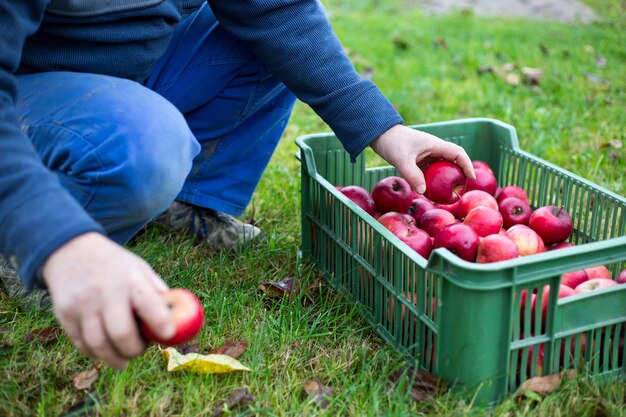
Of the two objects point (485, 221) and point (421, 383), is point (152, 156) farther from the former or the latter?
point (485, 221)

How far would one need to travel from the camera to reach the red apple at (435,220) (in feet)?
6.34

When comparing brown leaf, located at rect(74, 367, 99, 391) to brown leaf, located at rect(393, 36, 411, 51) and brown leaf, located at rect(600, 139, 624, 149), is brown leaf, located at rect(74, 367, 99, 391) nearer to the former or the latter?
brown leaf, located at rect(600, 139, 624, 149)

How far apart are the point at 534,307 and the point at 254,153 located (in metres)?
1.06

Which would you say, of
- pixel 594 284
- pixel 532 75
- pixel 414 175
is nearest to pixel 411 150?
pixel 414 175

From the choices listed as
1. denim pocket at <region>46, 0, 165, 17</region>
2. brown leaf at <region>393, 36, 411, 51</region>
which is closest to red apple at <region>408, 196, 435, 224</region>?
denim pocket at <region>46, 0, 165, 17</region>

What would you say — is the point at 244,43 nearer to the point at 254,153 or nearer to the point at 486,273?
the point at 254,153

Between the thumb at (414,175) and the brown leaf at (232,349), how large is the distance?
1.81 ft

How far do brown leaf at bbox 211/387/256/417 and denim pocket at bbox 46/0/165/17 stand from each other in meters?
0.87

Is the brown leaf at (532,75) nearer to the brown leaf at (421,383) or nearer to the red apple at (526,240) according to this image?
the red apple at (526,240)

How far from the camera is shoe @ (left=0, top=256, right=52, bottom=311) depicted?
5.95 feet

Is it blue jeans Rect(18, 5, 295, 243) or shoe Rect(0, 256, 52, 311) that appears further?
shoe Rect(0, 256, 52, 311)

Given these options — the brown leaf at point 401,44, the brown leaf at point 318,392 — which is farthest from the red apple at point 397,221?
the brown leaf at point 401,44

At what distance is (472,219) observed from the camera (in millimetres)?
1922

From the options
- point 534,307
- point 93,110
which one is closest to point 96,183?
point 93,110
